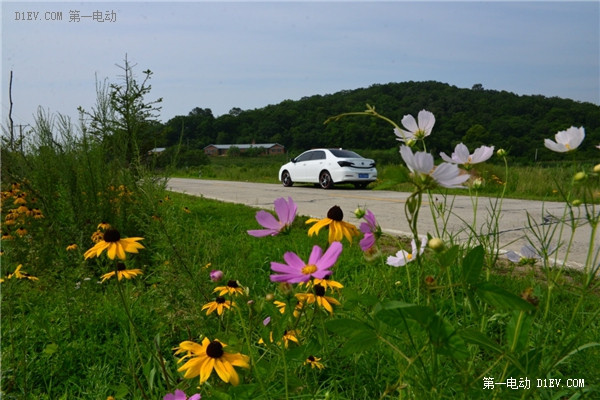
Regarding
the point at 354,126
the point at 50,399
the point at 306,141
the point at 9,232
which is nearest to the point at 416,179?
the point at 50,399

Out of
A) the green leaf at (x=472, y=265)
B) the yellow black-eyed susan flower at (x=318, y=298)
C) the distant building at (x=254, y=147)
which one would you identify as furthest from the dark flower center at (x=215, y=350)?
the distant building at (x=254, y=147)

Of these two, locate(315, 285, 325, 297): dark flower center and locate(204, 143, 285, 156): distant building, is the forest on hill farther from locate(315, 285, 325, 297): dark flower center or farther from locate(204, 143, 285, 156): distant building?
locate(315, 285, 325, 297): dark flower center

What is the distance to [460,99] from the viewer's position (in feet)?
89.9

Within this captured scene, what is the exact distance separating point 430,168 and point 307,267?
29cm

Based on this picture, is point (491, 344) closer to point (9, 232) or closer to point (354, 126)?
point (9, 232)

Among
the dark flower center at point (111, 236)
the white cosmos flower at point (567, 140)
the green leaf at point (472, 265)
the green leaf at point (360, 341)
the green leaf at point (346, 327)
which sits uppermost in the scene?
the white cosmos flower at point (567, 140)

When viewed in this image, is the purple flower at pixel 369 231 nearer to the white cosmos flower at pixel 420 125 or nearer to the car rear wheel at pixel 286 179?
the white cosmos flower at pixel 420 125

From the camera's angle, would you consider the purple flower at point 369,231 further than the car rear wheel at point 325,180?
No

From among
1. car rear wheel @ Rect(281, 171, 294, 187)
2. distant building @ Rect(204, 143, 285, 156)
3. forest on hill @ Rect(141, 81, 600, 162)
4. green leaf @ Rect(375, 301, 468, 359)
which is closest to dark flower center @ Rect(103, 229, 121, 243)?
green leaf @ Rect(375, 301, 468, 359)

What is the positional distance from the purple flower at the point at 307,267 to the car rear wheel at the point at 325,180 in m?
11.2

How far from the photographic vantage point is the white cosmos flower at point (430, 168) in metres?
0.57

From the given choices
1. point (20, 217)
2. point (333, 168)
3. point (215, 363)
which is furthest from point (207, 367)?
point (333, 168)

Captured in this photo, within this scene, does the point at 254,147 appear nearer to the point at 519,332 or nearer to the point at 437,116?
the point at 437,116

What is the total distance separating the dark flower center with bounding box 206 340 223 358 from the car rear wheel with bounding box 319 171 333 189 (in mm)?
11010
